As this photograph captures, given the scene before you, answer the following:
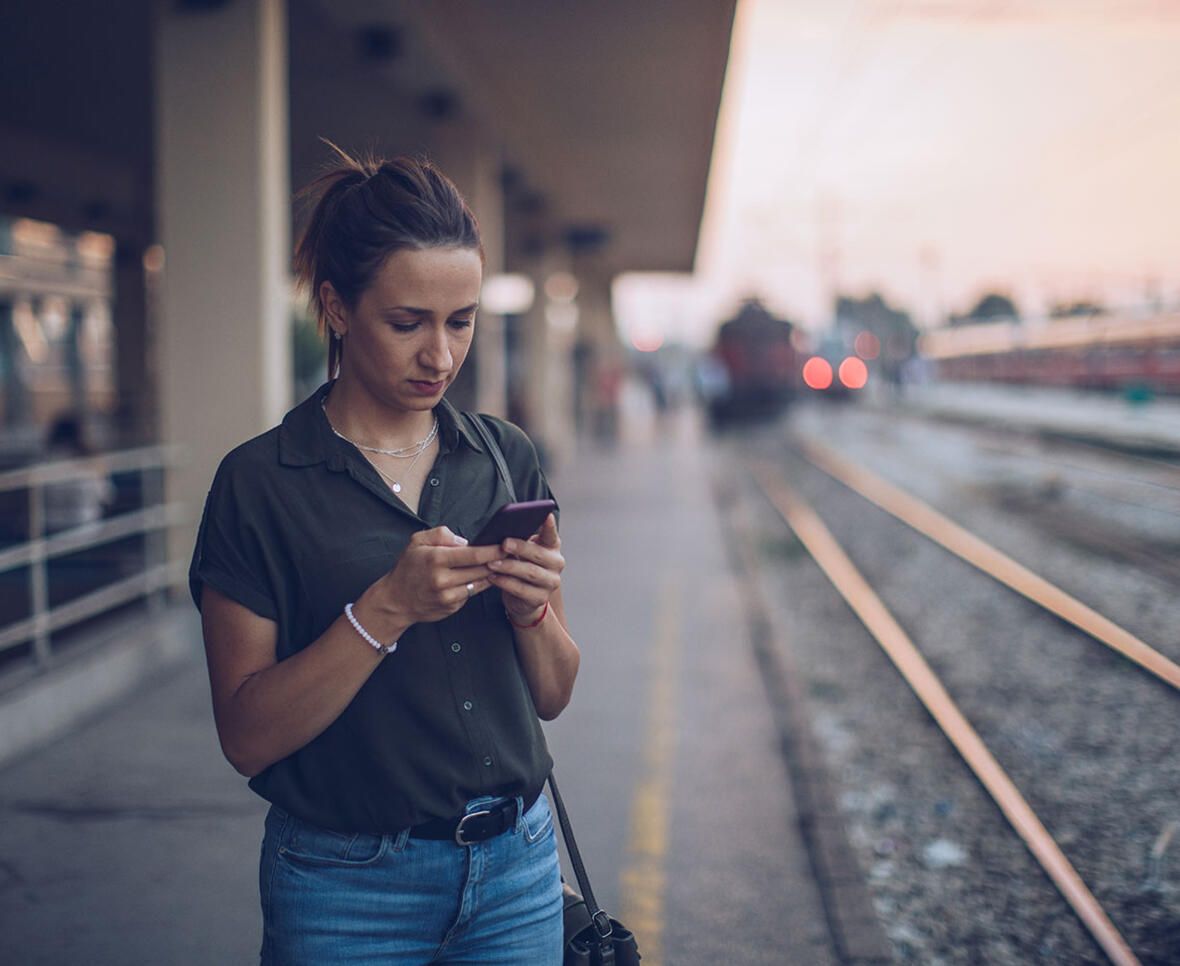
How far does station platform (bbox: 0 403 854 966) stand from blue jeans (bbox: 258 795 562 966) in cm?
193

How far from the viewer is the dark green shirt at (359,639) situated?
162cm

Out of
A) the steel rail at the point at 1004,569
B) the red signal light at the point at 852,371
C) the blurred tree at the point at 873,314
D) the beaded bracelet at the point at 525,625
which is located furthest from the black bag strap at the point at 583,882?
the blurred tree at the point at 873,314

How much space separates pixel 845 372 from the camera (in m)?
40.1

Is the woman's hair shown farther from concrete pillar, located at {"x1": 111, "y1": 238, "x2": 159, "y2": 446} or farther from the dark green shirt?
concrete pillar, located at {"x1": 111, "y1": 238, "x2": 159, "y2": 446}

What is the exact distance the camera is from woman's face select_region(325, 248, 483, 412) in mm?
1645

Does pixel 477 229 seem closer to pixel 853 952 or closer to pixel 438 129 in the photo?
pixel 853 952

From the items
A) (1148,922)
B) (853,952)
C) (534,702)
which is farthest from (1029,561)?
(534,702)

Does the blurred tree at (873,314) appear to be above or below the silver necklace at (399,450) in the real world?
above

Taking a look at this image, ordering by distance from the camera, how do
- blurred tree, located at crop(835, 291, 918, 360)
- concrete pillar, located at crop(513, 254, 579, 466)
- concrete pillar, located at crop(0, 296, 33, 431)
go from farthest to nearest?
1. blurred tree, located at crop(835, 291, 918, 360)
2. concrete pillar, located at crop(0, 296, 33, 431)
3. concrete pillar, located at crop(513, 254, 579, 466)

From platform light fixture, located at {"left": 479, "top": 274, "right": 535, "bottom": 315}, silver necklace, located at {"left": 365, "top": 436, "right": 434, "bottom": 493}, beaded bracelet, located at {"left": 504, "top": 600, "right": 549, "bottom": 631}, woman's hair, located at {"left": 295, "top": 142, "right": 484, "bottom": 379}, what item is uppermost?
platform light fixture, located at {"left": 479, "top": 274, "right": 535, "bottom": 315}

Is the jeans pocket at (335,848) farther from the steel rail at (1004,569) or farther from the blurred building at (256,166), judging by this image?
the steel rail at (1004,569)

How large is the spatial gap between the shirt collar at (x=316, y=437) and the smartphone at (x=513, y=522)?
0.26 metres

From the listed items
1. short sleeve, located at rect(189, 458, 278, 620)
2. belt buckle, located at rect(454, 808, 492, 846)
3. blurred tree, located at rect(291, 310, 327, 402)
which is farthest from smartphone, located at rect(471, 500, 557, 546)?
blurred tree, located at rect(291, 310, 327, 402)

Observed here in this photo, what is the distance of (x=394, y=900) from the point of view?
169 cm
